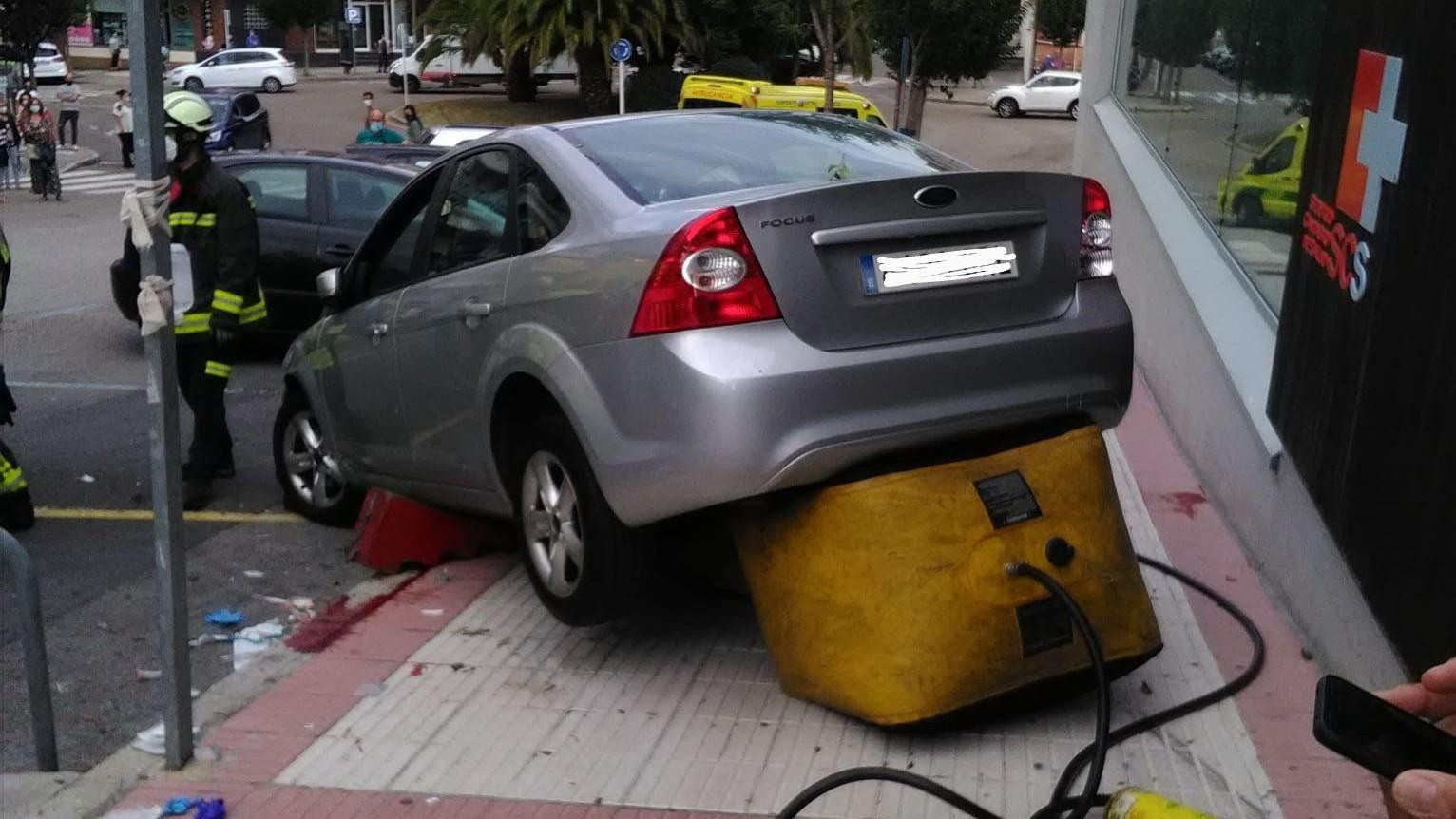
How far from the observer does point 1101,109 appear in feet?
49.5

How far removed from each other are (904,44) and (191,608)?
27038 mm

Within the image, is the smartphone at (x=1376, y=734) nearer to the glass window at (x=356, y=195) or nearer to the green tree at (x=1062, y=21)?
the glass window at (x=356, y=195)

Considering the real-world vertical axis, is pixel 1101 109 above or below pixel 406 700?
above

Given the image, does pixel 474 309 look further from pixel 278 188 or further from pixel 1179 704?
pixel 278 188

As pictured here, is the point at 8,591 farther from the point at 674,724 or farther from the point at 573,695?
the point at 674,724

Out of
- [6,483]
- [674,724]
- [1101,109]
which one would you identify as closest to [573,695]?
[674,724]

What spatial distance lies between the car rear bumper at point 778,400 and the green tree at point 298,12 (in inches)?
2516

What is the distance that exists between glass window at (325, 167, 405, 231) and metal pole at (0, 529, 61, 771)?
26.3ft

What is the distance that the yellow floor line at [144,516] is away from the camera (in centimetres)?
773

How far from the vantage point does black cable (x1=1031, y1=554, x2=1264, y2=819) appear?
4.12 meters

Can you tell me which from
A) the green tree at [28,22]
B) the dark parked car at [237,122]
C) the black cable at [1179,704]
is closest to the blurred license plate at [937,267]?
the black cable at [1179,704]

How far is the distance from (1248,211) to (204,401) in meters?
5.44

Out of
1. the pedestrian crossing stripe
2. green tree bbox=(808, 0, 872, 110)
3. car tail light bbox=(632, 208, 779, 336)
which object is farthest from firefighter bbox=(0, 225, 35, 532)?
green tree bbox=(808, 0, 872, 110)

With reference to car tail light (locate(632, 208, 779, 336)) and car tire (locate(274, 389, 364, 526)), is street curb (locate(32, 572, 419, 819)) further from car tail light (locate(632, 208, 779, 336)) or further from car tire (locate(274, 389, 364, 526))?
car tail light (locate(632, 208, 779, 336))
